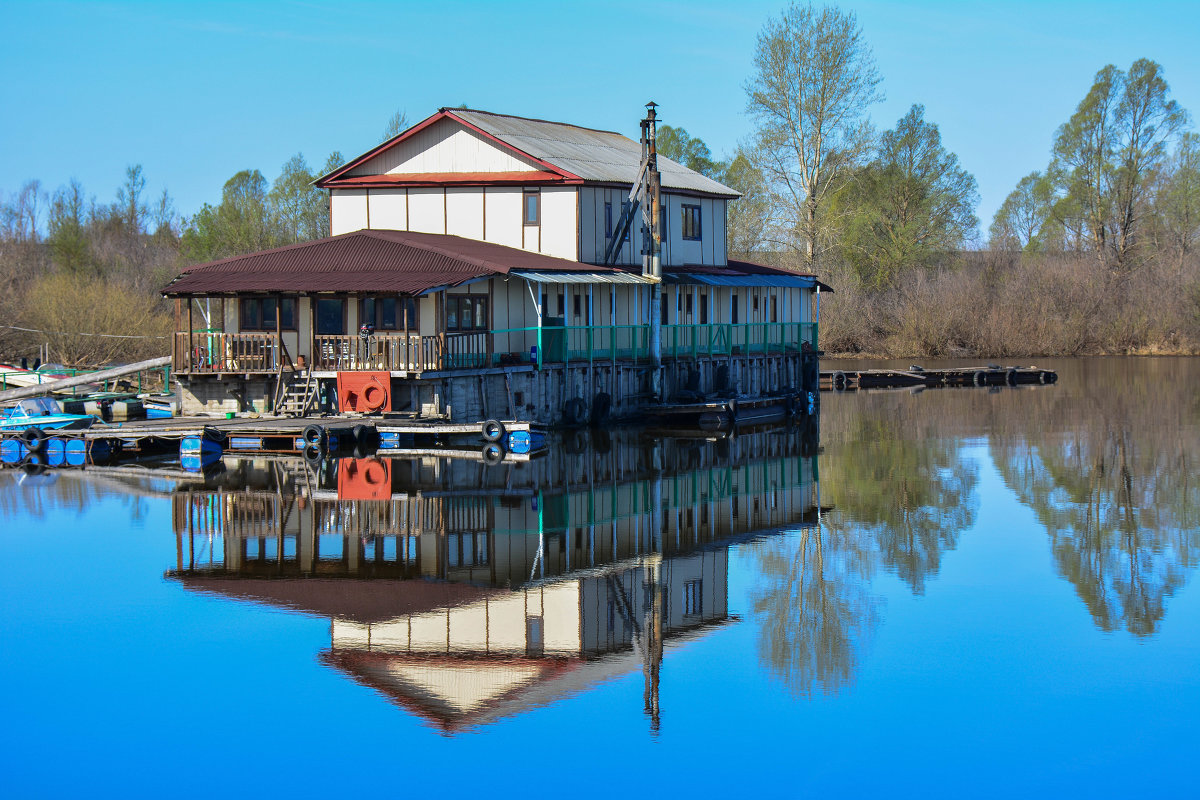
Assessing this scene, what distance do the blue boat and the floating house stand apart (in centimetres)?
282

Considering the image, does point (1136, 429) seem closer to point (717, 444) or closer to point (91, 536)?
point (717, 444)

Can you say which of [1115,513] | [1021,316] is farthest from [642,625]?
[1021,316]

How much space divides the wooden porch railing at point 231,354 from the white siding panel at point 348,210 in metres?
8.25

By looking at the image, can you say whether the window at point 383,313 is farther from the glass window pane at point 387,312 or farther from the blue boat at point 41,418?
the blue boat at point 41,418

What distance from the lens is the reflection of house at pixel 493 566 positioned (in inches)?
588

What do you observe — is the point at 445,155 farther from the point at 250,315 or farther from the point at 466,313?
the point at 250,315

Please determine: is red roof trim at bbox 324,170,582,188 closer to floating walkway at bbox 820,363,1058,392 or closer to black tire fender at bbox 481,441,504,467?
black tire fender at bbox 481,441,504,467

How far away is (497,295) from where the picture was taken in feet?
125

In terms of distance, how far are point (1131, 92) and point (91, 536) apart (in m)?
76.7

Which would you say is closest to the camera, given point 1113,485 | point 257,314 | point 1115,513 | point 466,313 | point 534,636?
point 534,636

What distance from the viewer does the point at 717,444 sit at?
36344mm

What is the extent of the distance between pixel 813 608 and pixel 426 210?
2750 cm

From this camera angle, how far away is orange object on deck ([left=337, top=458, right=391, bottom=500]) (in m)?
25.8

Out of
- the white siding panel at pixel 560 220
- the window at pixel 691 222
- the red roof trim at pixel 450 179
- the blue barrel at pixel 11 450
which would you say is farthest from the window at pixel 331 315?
the window at pixel 691 222
